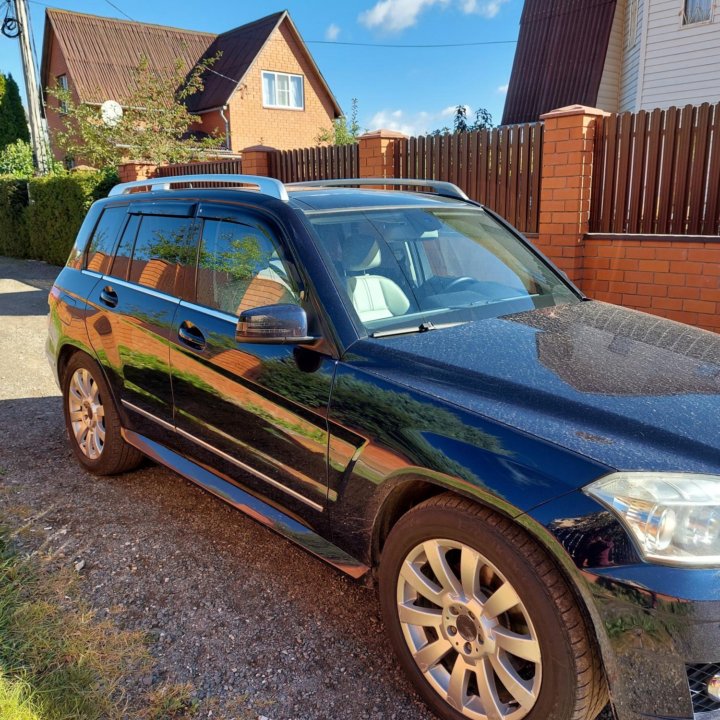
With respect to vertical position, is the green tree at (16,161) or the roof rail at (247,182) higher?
the green tree at (16,161)

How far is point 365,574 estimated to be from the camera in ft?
8.45

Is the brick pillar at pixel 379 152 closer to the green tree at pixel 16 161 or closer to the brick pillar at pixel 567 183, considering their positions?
the brick pillar at pixel 567 183

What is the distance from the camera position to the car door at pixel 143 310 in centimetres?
349

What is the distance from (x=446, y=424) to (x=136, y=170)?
13378mm

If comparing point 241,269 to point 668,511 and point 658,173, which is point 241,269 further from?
point 658,173

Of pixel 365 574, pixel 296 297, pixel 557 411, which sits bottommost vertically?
pixel 365 574

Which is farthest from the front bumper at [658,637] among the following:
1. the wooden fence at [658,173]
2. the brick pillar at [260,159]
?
the brick pillar at [260,159]

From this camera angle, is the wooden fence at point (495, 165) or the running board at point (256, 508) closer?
the running board at point (256, 508)

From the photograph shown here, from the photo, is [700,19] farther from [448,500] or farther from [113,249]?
[448,500]

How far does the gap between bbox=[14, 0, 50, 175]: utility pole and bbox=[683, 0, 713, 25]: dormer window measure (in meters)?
14.5

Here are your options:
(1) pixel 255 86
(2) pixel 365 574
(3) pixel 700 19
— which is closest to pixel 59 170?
(1) pixel 255 86

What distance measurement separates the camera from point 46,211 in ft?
50.3

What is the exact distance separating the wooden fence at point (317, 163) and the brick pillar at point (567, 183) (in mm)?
3313

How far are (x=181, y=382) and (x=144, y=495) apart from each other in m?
1.15
